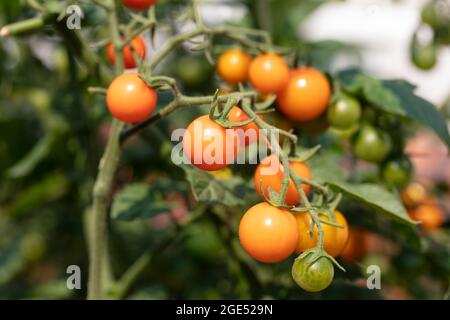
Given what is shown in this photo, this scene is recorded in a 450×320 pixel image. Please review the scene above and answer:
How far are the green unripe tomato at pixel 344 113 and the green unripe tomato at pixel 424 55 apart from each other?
25 centimetres

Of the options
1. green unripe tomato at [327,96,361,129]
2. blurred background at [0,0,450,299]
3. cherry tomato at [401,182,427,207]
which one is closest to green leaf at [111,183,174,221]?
blurred background at [0,0,450,299]

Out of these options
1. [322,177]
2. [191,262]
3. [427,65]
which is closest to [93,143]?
[191,262]

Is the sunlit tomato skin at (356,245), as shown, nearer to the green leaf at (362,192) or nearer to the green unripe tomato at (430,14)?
the green leaf at (362,192)

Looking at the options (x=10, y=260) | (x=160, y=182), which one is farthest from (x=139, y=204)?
(x=10, y=260)

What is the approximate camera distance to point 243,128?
2.56 ft

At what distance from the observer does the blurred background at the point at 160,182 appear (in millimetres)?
1104

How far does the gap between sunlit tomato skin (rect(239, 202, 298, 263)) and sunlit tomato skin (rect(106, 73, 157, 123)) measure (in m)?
0.18

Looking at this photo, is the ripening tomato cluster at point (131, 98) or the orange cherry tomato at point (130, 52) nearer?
the ripening tomato cluster at point (131, 98)

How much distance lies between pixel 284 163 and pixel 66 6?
0.40 metres

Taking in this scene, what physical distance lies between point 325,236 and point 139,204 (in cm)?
37

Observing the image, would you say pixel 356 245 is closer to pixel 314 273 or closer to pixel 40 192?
pixel 314 273

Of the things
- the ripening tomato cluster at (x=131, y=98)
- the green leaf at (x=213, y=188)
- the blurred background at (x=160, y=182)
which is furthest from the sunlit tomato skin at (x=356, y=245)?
the ripening tomato cluster at (x=131, y=98)

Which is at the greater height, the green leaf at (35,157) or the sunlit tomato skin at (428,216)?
the green leaf at (35,157)

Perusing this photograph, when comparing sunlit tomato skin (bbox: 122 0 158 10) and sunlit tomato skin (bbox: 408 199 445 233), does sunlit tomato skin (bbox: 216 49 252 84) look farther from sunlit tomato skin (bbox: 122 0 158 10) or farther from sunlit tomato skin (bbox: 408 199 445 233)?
sunlit tomato skin (bbox: 408 199 445 233)
